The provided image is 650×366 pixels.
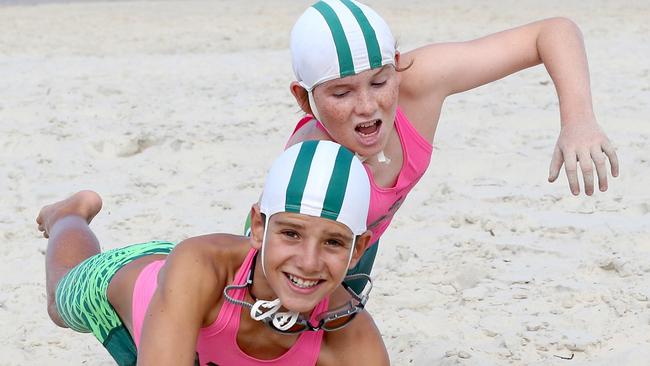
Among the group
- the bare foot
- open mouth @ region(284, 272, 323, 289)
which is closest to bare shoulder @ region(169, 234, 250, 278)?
open mouth @ region(284, 272, 323, 289)

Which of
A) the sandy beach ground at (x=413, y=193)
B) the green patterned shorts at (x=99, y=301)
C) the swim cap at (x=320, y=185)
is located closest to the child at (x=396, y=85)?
the swim cap at (x=320, y=185)

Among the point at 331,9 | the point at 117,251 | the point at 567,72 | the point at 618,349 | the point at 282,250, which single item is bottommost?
the point at 618,349

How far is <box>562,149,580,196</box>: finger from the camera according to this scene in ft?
9.09

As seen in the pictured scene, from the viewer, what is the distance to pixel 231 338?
3023 millimetres

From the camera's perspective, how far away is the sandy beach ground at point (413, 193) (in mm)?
4051

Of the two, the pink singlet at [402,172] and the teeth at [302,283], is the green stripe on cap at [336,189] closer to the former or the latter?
the teeth at [302,283]

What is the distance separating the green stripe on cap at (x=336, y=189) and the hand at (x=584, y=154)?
538 millimetres

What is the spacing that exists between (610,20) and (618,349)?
7.34 m

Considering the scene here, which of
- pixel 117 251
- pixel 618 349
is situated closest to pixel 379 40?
pixel 117 251

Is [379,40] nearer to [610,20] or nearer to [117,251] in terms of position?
[117,251]

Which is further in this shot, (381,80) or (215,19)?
(215,19)

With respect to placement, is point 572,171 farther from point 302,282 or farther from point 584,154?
point 302,282

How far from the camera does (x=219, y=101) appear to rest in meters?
7.23

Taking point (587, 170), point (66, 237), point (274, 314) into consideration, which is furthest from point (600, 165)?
A: point (66, 237)
